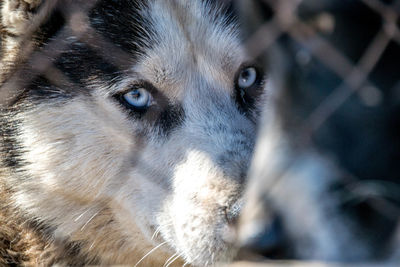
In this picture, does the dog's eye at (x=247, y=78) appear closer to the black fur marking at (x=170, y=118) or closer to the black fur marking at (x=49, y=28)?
the black fur marking at (x=170, y=118)

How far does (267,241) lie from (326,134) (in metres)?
0.59

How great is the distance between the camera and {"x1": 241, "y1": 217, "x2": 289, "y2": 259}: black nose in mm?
1830

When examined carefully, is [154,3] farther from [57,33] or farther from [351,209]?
[351,209]

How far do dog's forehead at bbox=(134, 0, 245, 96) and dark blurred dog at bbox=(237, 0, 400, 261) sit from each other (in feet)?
0.38

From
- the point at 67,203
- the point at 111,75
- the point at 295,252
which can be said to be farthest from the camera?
the point at 67,203

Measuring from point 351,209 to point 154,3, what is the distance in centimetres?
101

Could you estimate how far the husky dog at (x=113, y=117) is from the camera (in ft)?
7.16

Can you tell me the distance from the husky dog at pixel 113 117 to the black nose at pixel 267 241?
30cm

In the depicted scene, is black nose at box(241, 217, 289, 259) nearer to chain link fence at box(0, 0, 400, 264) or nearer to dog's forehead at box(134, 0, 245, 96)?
chain link fence at box(0, 0, 400, 264)

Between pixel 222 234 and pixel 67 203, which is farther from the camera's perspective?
pixel 67 203

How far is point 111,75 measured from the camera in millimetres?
2188

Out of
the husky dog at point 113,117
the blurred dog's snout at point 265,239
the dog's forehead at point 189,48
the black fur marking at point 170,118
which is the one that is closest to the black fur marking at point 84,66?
the husky dog at point 113,117

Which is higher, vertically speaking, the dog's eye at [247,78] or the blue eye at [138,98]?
the dog's eye at [247,78]

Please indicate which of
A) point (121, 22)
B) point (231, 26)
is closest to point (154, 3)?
point (121, 22)
